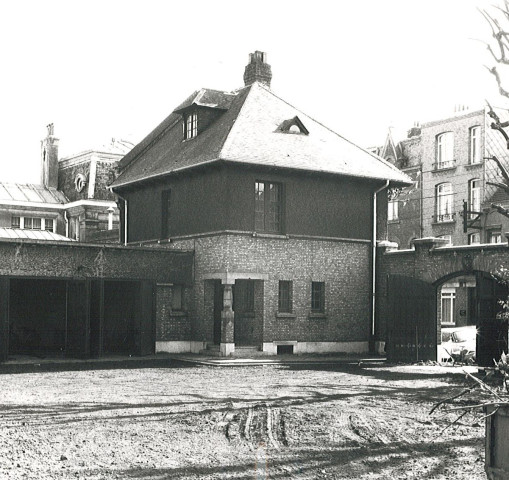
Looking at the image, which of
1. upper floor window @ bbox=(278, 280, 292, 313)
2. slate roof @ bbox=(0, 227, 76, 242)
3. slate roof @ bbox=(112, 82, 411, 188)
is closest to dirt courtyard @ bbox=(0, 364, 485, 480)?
upper floor window @ bbox=(278, 280, 292, 313)

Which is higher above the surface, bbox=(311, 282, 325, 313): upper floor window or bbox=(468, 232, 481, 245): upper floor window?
bbox=(468, 232, 481, 245): upper floor window

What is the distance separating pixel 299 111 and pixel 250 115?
294 cm

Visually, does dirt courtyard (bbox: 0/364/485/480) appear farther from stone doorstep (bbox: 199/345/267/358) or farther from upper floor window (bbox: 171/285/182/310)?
upper floor window (bbox: 171/285/182/310)

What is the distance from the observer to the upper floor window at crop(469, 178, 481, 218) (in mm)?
44188

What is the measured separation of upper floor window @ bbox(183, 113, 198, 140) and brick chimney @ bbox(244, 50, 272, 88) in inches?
150

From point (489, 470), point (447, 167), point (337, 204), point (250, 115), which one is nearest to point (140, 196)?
point (250, 115)

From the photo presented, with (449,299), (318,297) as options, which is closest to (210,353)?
(318,297)

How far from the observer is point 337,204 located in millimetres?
28516

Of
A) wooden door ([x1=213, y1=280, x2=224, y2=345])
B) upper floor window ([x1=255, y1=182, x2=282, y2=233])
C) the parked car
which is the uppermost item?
upper floor window ([x1=255, y1=182, x2=282, y2=233])

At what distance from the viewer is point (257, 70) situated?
32.6 metres

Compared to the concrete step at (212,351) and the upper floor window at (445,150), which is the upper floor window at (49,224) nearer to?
the upper floor window at (445,150)

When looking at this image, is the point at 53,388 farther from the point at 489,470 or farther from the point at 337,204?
the point at 337,204

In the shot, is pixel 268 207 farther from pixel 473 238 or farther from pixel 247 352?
pixel 473 238

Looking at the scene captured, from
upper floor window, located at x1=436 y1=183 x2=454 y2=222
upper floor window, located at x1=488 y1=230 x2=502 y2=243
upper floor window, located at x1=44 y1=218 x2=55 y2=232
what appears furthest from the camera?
upper floor window, located at x1=44 y1=218 x2=55 y2=232
